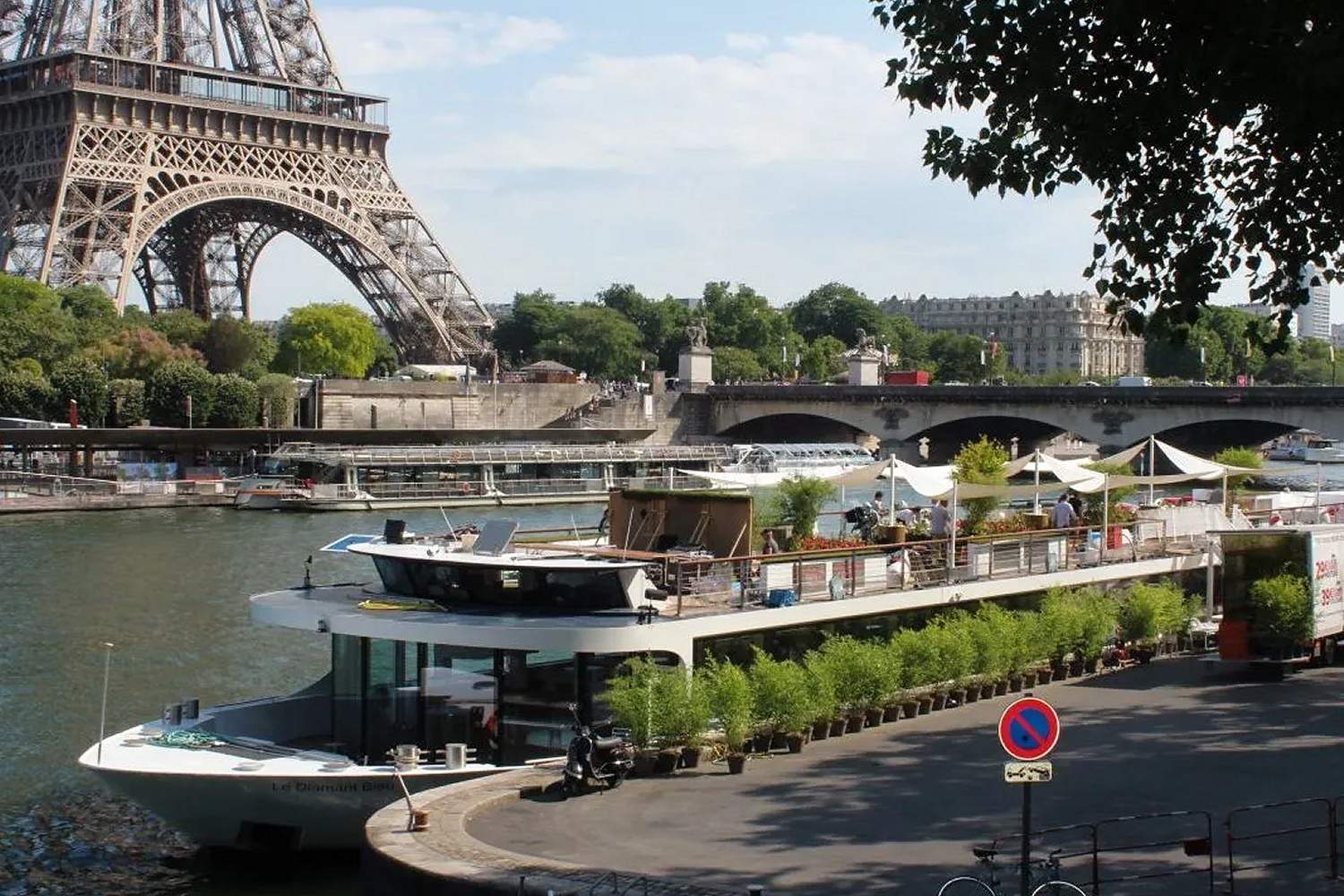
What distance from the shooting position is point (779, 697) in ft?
57.2

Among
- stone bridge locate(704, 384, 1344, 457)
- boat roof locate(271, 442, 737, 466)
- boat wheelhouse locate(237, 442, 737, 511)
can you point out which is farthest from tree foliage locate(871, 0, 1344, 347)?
stone bridge locate(704, 384, 1344, 457)

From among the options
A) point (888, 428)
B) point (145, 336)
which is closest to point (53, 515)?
point (145, 336)

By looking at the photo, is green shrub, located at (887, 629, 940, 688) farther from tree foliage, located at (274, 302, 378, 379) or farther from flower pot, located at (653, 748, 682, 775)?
tree foliage, located at (274, 302, 378, 379)

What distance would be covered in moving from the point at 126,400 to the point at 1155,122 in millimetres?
66562

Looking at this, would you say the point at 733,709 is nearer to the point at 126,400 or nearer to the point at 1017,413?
the point at 126,400

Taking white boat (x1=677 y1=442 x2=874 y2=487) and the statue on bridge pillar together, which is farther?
the statue on bridge pillar

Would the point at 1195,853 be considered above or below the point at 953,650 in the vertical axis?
below

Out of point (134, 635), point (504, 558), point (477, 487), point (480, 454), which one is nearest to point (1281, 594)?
point (504, 558)

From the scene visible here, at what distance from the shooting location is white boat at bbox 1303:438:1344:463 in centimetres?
11189

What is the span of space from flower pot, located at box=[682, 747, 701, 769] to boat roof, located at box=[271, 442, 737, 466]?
49399 millimetres

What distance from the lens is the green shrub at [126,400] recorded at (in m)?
74.2

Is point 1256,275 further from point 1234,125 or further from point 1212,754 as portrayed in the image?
point 1212,754

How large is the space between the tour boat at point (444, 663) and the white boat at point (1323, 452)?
300 feet

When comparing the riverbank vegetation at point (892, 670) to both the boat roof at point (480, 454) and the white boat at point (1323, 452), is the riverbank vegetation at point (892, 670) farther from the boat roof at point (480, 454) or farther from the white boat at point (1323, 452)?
the white boat at point (1323, 452)
